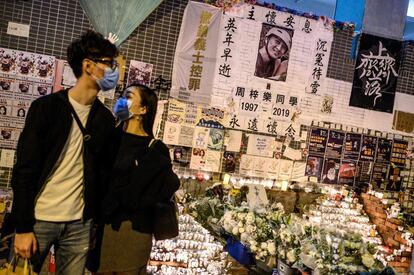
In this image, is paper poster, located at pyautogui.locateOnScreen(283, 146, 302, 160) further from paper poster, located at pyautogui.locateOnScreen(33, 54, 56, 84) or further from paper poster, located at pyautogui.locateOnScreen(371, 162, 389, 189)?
paper poster, located at pyautogui.locateOnScreen(33, 54, 56, 84)

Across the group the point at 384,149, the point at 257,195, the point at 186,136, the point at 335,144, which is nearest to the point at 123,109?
the point at 186,136

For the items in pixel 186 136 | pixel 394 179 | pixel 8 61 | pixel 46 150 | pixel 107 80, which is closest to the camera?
pixel 46 150

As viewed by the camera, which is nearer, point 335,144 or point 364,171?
point 335,144

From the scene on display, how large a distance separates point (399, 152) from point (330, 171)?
1.55m

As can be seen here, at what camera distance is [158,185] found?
3.12 m

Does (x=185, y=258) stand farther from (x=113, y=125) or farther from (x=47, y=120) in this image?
(x=47, y=120)

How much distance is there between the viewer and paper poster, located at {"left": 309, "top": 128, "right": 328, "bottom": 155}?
307 inches

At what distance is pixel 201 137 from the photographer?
7.09 meters

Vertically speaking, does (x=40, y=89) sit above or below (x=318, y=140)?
above

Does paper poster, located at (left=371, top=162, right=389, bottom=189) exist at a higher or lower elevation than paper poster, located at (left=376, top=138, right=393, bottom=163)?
lower

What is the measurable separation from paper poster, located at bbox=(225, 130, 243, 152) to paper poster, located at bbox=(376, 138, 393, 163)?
114 inches

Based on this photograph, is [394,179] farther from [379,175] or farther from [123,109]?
[123,109]

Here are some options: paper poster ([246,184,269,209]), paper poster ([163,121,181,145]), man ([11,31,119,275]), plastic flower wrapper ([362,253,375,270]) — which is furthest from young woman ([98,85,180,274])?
paper poster ([246,184,269,209])

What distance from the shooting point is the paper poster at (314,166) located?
25.6ft
